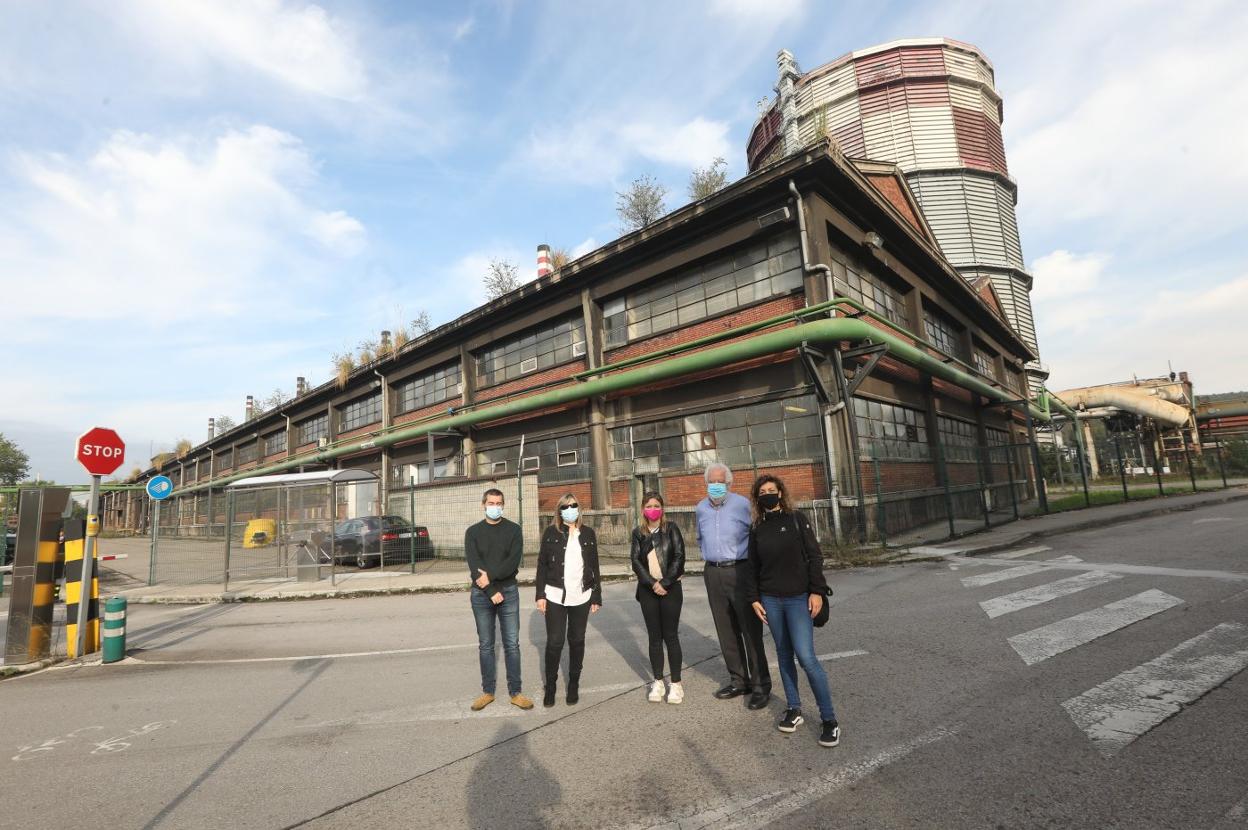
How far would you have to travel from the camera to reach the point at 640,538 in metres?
4.89

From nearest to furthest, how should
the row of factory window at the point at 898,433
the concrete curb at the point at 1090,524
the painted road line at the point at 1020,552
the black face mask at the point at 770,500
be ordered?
the black face mask at the point at 770,500 < the painted road line at the point at 1020,552 < the concrete curb at the point at 1090,524 < the row of factory window at the point at 898,433

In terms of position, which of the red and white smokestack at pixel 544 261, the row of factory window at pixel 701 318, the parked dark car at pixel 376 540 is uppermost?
the red and white smokestack at pixel 544 261

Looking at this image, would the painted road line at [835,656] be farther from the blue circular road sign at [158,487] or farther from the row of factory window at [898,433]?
the blue circular road sign at [158,487]

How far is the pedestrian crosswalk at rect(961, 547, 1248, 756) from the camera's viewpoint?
145 inches

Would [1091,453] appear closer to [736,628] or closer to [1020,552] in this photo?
[1020,552]

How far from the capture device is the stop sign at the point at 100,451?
800 cm

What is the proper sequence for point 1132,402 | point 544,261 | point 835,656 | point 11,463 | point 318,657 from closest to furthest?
point 835,656 → point 318,657 → point 544,261 → point 1132,402 → point 11,463

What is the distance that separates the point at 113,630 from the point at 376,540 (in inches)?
349

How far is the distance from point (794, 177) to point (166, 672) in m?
14.7

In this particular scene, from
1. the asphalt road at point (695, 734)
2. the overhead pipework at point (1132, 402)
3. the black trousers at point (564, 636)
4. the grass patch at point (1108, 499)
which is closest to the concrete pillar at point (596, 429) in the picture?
the asphalt road at point (695, 734)

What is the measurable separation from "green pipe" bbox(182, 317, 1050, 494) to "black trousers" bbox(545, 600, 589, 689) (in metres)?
9.75

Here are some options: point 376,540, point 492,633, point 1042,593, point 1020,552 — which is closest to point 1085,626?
point 1042,593

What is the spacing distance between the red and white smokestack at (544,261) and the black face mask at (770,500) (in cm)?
1987

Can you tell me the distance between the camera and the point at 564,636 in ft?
15.7
